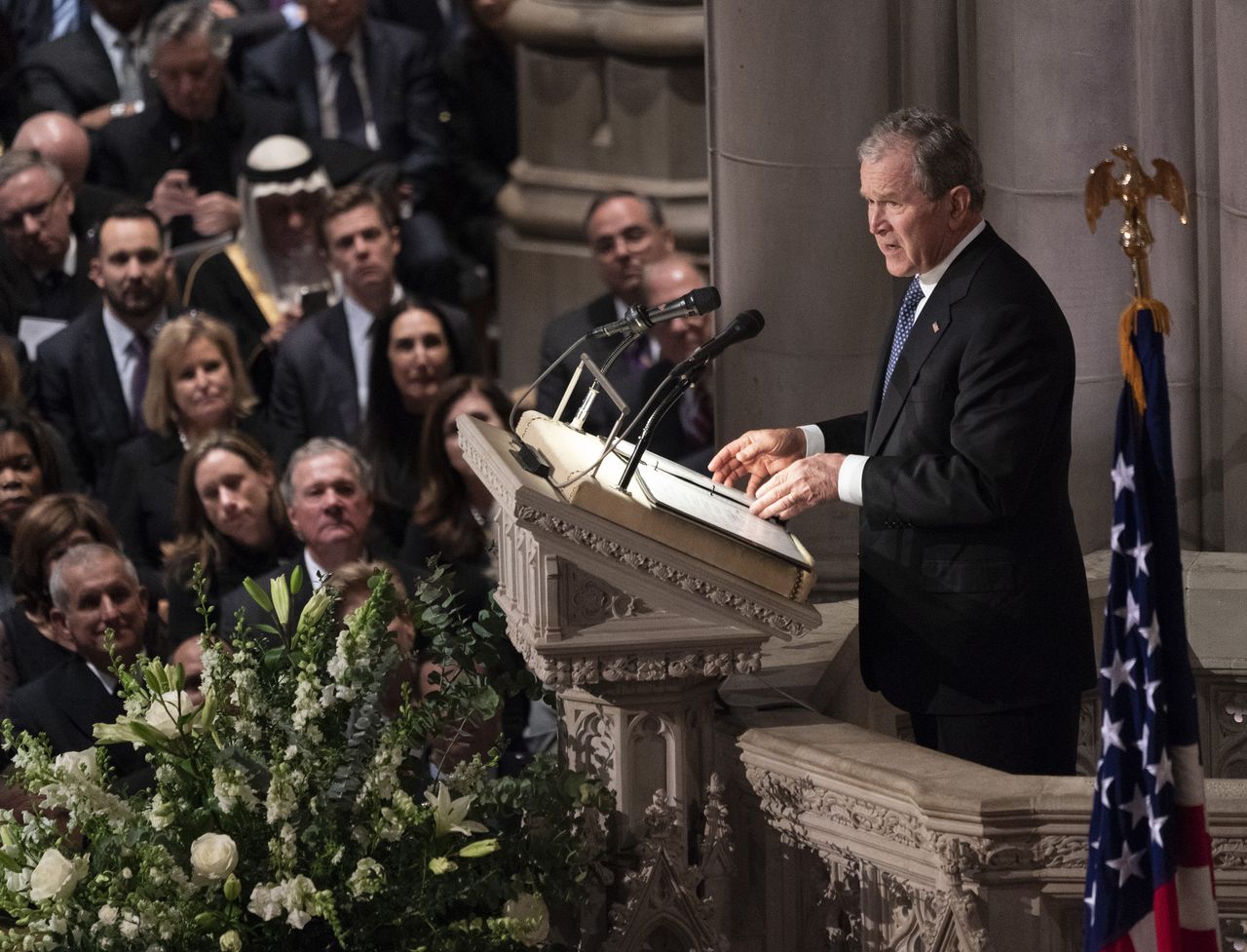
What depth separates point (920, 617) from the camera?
393 cm

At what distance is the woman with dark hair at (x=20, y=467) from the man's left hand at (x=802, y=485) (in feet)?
12.3

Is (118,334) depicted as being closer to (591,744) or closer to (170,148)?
(170,148)

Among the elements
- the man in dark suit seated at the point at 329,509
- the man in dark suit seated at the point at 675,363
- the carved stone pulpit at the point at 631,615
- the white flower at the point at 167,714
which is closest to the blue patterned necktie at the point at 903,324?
the carved stone pulpit at the point at 631,615

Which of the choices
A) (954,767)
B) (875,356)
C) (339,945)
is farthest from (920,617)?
(875,356)

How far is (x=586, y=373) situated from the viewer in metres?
7.92

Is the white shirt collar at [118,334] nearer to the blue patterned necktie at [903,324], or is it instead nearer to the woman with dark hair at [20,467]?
the woman with dark hair at [20,467]

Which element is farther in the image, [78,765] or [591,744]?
[591,744]

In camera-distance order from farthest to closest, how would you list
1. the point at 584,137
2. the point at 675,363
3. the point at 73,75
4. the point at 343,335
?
the point at 584,137 < the point at 73,75 < the point at 343,335 < the point at 675,363

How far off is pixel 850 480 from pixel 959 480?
172 millimetres

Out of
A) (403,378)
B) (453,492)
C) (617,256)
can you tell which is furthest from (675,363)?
(403,378)

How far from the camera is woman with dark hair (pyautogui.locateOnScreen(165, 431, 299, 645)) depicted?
6723 millimetres

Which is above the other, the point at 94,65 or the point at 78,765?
the point at 94,65

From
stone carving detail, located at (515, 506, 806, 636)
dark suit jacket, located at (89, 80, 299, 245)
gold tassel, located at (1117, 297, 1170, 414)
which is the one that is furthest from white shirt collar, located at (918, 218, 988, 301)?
dark suit jacket, located at (89, 80, 299, 245)

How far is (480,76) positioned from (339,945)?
291 inches
